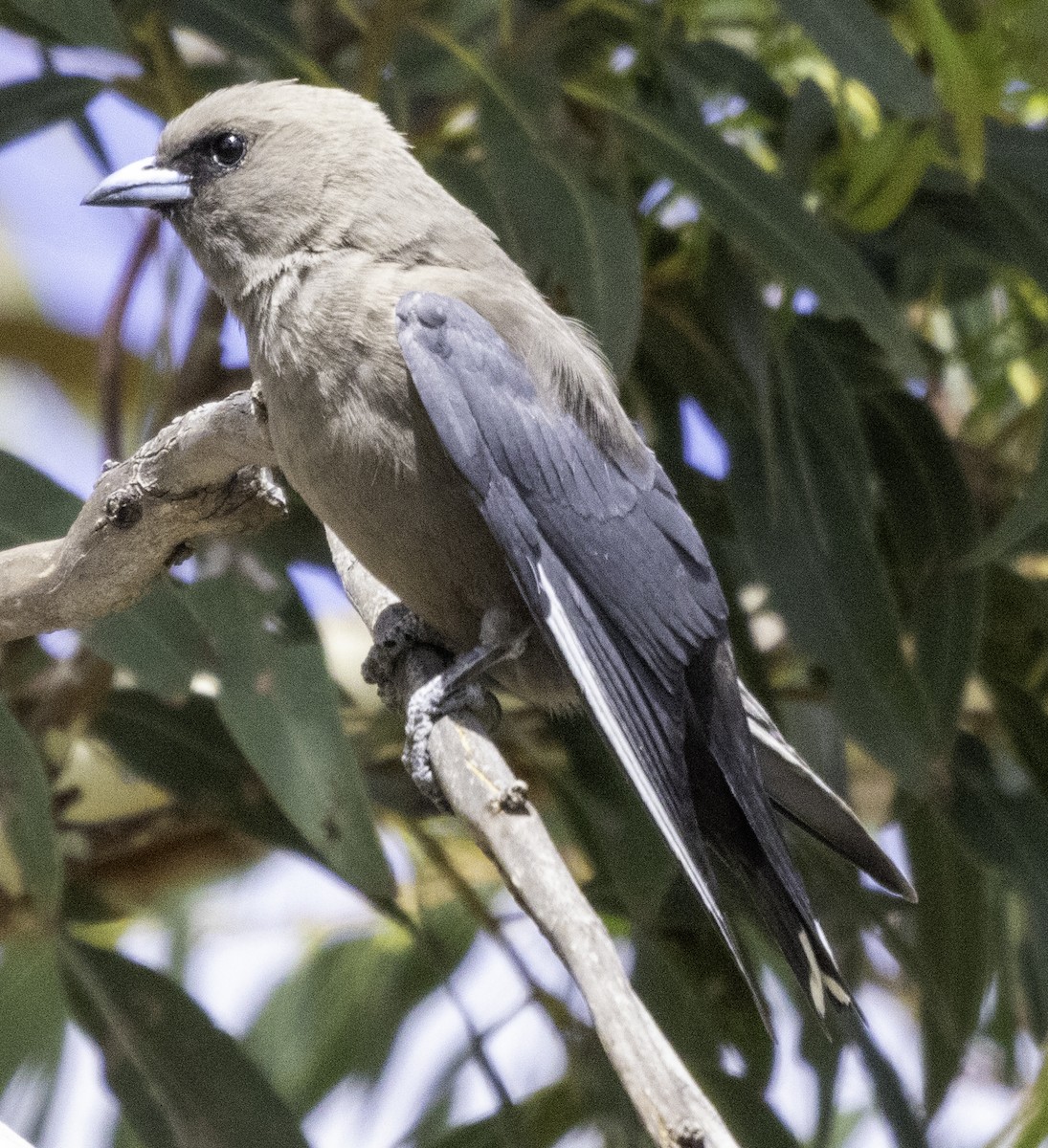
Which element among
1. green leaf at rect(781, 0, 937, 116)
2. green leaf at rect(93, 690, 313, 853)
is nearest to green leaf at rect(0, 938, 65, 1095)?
→ green leaf at rect(93, 690, 313, 853)

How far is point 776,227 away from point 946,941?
1.26 meters

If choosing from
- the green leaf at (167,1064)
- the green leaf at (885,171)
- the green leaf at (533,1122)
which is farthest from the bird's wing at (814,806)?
the green leaf at (885,171)

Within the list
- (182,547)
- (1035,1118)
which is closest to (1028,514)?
(1035,1118)

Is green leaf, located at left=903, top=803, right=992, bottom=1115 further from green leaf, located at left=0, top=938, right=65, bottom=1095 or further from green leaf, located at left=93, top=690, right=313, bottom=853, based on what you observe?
green leaf, located at left=0, top=938, right=65, bottom=1095

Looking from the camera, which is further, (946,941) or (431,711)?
(946,941)

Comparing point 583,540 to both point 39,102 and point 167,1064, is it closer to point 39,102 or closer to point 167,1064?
point 167,1064

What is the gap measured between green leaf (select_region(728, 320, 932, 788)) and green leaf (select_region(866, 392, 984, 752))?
95 millimetres

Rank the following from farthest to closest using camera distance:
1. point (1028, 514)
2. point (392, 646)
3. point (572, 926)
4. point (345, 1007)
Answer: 1. point (345, 1007)
2. point (1028, 514)
3. point (392, 646)
4. point (572, 926)

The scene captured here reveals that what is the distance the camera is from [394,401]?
195 centimetres

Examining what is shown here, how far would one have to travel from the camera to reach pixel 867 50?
232cm

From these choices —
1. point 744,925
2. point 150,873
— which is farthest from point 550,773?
point 150,873

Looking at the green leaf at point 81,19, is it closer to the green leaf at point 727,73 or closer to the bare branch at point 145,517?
the bare branch at point 145,517

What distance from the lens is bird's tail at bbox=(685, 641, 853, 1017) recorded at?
6.03ft

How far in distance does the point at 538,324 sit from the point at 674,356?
2.64ft
